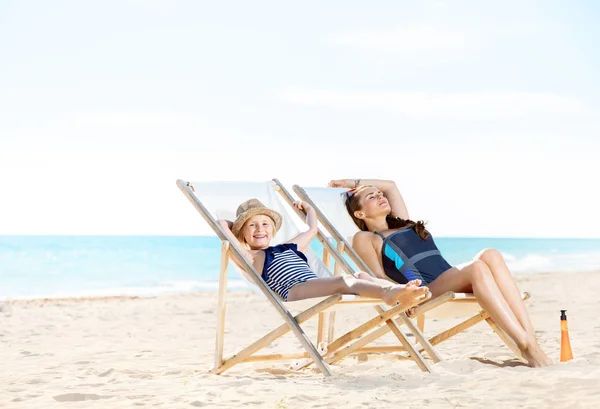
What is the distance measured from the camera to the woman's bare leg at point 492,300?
4.09 m

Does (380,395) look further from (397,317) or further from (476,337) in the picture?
(476,337)

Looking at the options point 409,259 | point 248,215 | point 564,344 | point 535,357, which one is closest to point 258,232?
point 248,215

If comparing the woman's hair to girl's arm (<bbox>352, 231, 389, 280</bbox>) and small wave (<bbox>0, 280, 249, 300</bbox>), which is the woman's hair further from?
small wave (<bbox>0, 280, 249, 300</bbox>)

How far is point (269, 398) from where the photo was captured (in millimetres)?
3504

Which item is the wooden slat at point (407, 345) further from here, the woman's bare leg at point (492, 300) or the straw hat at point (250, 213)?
the straw hat at point (250, 213)

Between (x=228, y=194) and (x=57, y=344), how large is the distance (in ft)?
8.37

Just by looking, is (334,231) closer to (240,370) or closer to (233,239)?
(233,239)

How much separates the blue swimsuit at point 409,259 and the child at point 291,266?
0.43 metres

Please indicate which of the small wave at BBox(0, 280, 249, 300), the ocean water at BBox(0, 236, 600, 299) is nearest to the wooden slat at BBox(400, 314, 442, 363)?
the ocean water at BBox(0, 236, 600, 299)

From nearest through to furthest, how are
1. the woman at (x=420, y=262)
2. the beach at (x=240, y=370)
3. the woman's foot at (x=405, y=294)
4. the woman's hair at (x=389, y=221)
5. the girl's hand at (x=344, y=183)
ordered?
1. the beach at (x=240, y=370)
2. the woman's foot at (x=405, y=294)
3. the woman at (x=420, y=262)
4. the woman's hair at (x=389, y=221)
5. the girl's hand at (x=344, y=183)

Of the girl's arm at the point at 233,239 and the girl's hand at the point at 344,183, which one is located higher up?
the girl's hand at the point at 344,183

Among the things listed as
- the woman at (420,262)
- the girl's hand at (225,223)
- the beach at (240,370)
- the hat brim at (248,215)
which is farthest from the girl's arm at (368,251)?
the girl's hand at (225,223)

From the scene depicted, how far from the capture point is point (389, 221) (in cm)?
489

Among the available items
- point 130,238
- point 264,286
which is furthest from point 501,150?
point 264,286
